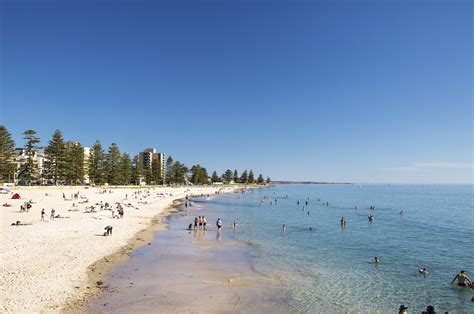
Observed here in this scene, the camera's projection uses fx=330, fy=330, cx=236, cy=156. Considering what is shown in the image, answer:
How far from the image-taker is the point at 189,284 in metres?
16.6

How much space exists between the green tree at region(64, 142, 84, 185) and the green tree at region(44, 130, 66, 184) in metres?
0.88

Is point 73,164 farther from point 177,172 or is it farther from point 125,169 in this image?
point 177,172

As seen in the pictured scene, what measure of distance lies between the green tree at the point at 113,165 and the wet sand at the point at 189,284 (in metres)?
74.3

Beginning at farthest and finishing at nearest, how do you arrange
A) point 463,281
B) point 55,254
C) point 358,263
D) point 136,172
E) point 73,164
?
1. point 136,172
2. point 73,164
3. point 358,263
4. point 55,254
5. point 463,281

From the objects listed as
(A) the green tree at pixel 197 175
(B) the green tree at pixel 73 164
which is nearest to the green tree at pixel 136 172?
(B) the green tree at pixel 73 164

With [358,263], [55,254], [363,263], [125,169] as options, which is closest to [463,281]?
[363,263]

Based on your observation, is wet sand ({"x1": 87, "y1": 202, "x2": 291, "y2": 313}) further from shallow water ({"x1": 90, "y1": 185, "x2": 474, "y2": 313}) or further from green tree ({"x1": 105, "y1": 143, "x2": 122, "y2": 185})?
green tree ({"x1": 105, "y1": 143, "x2": 122, "y2": 185})

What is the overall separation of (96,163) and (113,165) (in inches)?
257

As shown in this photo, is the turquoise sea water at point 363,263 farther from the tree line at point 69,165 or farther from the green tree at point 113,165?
the green tree at point 113,165

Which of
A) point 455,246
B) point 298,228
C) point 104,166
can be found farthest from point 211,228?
point 104,166

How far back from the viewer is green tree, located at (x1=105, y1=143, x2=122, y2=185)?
9394 centimetres

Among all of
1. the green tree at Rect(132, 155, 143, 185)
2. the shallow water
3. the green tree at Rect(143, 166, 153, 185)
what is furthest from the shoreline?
the green tree at Rect(143, 166, 153, 185)

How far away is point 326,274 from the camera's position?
1977 centimetres

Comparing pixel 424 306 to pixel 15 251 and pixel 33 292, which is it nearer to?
pixel 33 292
